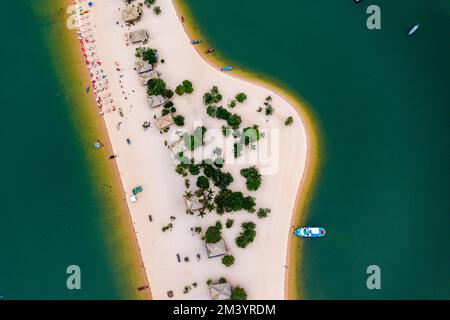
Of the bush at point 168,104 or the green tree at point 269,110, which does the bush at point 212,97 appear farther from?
the green tree at point 269,110

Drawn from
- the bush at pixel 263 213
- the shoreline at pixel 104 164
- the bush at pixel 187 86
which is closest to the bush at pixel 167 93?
the bush at pixel 187 86

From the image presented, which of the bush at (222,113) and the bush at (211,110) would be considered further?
the bush at (211,110)

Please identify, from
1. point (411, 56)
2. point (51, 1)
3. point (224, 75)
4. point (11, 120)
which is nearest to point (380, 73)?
point (411, 56)

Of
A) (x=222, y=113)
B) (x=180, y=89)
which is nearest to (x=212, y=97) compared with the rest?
(x=222, y=113)

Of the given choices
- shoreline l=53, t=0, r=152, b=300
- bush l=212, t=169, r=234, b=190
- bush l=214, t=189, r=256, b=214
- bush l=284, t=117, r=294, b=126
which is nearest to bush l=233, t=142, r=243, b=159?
bush l=212, t=169, r=234, b=190

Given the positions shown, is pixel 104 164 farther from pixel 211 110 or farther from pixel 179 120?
pixel 211 110

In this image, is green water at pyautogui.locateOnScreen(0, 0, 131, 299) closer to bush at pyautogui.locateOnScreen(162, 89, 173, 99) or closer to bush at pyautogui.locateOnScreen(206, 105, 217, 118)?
bush at pyautogui.locateOnScreen(162, 89, 173, 99)

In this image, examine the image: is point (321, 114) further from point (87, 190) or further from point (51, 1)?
point (51, 1)
